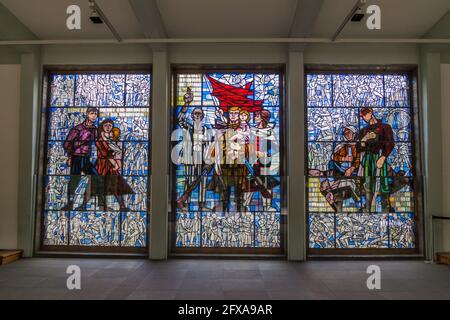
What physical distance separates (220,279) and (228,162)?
2239mm

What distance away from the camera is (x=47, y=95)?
6.86 meters

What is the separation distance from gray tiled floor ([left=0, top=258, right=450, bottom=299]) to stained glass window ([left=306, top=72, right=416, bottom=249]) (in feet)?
1.90

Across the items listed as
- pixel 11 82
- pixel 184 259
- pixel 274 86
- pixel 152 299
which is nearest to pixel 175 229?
pixel 184 259

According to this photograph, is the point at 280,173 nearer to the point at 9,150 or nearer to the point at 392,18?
the point at 392,18

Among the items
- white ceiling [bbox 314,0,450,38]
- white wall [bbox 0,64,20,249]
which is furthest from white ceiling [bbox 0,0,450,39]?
white wall [bbox 0,64,20,249]

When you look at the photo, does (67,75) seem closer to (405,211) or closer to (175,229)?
(175,229)

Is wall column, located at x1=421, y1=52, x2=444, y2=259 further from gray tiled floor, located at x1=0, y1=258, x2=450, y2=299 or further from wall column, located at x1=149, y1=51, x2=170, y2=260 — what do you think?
wall column, located at x1=149, y1=51, x2=170, y2=260

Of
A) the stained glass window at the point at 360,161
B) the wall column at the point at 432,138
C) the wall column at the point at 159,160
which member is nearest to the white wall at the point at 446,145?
the wall column at the point at 432,138

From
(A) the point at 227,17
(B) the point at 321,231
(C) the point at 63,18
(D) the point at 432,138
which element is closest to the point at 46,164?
(C) the point at 63,18

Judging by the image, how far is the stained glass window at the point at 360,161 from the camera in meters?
6.41

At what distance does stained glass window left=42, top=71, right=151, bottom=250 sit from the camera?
257 inches

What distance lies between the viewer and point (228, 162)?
6.51m

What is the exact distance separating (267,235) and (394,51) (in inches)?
165

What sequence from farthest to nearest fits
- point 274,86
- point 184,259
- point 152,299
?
point 274,86 < point 184,259 < point 152,299
